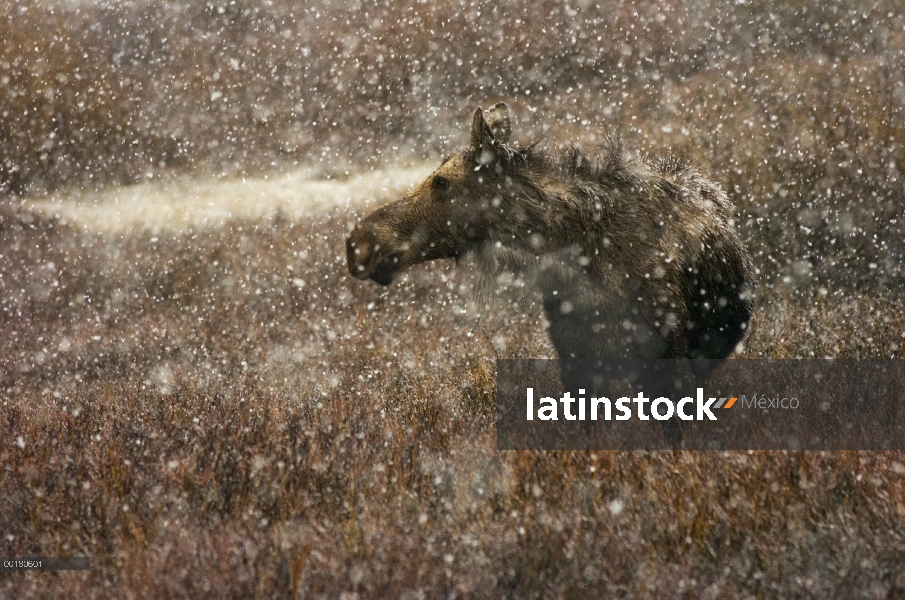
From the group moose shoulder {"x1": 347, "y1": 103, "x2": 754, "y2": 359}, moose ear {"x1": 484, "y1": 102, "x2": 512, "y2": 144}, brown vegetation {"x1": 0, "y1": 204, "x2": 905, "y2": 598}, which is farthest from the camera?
moose ear {"x1": 484, "y1": 102, "x2": 512, "y2": 144}

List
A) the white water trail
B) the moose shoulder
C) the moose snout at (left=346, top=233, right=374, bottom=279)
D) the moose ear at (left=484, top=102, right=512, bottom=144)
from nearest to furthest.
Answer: the moose shoulder, the moose snout at (left=346, top=233, right=374, bottom=279), the moose ear at (left=484, top=102, right=512, bottom=144), the white water trail

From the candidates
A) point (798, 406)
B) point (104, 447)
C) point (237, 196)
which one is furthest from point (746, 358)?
point (237, 196)

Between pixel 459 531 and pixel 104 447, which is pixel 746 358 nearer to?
pixel 459 531

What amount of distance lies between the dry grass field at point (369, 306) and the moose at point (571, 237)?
0.52m

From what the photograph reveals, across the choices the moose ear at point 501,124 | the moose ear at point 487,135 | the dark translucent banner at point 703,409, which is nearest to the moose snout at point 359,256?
the moose ear at point 487,135

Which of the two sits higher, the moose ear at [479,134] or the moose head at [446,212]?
the moose ear at [479,134]

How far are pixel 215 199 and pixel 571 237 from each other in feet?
31.9

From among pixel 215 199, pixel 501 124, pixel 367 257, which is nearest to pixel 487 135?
pixel 501 124

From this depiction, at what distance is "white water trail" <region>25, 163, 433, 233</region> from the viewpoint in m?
13.1

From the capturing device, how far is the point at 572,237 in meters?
5.32

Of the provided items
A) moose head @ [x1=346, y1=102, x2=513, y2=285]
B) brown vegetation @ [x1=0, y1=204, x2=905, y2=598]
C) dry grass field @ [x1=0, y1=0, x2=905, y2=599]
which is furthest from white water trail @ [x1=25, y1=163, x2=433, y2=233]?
moose head @ [x1=346, y1=102, x2=513, y2=285]

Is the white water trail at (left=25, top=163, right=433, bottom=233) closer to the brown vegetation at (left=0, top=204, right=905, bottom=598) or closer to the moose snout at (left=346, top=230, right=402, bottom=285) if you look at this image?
the brown vegetation at (left=0, top=204, right=905, bottom=598)

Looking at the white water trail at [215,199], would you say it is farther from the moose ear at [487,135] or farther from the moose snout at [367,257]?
the moose snout at [367,257]

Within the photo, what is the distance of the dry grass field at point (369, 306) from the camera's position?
3.55 metres
